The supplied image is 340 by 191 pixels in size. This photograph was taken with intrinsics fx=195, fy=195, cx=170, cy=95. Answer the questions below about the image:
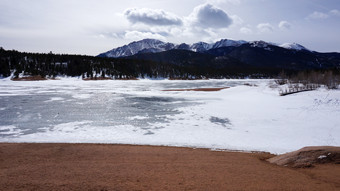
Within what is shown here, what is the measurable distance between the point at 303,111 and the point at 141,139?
1608 cm

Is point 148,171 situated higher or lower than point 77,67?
lower

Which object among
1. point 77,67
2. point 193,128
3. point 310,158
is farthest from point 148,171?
point 77,67

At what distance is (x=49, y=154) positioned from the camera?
27.7 feet

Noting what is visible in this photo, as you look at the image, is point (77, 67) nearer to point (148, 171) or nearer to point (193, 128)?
point (193, 128)

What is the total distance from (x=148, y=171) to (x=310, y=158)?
6.19 metres

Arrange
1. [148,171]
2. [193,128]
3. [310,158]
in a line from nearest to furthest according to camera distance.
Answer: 1. [148,171]
2. [310,158]
3. [193,128]

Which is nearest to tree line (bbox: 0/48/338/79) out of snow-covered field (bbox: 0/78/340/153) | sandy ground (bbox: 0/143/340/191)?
snow-covered field (bbox: 0/78/340/153)

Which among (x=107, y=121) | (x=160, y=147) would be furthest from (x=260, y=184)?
(x=107, y=121)

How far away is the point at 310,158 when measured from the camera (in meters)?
7.49

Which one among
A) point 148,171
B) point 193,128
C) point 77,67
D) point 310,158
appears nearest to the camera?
point 148,171

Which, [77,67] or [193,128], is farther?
[77,67]

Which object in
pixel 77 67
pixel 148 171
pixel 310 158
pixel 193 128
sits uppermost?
pixel 77 67

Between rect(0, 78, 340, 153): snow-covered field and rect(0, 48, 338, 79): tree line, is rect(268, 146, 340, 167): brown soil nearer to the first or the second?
rect(0, 78, 340, 153): snow-covered field

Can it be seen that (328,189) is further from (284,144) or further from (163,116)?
(163,116)
